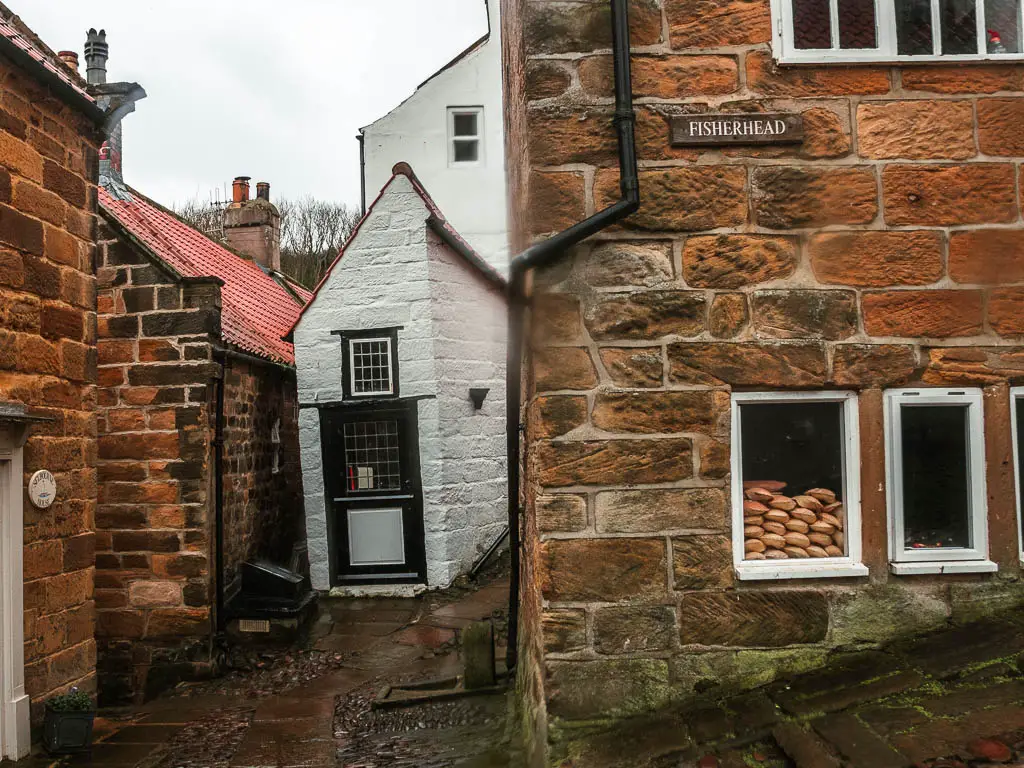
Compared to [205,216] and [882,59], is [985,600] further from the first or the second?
[205,216]

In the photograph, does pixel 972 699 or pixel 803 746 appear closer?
pixel 803 746

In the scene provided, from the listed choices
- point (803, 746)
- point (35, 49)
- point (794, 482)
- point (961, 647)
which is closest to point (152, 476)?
point (35, 49)

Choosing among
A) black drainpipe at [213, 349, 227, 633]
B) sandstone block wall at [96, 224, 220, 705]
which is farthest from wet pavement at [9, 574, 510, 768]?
sandstone block wall at [96, 224, 220, 705]

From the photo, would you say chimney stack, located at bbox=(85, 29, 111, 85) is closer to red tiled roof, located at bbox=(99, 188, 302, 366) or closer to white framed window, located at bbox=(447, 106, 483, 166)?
red tiled roof, located at bbox=(99, 188, 302, 366)

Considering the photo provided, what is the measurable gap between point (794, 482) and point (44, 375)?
202 inches

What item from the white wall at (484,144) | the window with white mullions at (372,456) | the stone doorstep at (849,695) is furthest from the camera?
the white wall at (484,144)

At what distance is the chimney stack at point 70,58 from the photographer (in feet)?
23.8

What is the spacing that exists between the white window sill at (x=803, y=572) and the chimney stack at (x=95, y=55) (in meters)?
15.7

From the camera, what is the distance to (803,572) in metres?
3.82

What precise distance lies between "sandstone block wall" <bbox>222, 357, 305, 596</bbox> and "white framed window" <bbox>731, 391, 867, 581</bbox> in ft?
24.6

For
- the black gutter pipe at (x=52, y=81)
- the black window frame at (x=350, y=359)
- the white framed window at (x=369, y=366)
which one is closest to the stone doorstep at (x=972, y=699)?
the black gutter pipe at (x=52, y=81)

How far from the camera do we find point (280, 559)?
1259cm

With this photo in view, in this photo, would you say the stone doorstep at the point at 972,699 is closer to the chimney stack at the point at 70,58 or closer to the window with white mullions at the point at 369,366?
the chimney stack at the point at 70,58

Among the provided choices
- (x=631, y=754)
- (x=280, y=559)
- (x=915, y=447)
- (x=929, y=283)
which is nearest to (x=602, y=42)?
(x=929, y=283)
